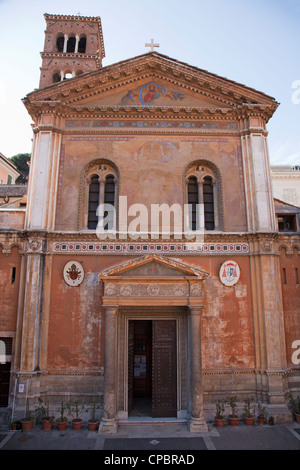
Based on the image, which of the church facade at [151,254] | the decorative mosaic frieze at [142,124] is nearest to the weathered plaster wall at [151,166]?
the church facade at [151,254]

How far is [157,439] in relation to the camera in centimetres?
1173

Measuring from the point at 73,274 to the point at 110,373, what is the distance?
4.17 m

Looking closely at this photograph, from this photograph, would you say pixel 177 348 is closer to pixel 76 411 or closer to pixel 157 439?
pixel 157 439

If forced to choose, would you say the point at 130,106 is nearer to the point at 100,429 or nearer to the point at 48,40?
the point at 100,429

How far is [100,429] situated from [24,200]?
33.5ft

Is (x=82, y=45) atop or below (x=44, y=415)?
atop

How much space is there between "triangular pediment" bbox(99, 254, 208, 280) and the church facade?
0.19 feet

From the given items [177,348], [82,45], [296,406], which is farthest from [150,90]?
[82,45]

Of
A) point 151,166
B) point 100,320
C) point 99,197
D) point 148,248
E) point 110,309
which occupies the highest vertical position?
point 151,166

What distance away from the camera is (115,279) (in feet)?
44.2

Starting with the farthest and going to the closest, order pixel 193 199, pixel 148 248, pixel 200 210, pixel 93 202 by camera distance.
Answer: pixel 193 199
pixel 93 202
pixel 200 210
pixel 148 248

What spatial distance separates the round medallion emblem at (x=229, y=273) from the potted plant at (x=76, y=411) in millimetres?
7344

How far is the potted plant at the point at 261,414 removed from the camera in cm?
1285

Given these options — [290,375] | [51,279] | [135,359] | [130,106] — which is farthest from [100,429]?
[130,106]
